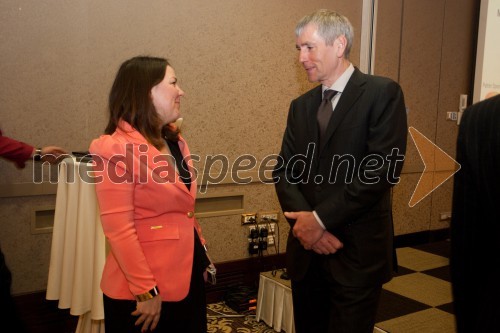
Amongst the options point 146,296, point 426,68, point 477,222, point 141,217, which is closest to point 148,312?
point 146,296

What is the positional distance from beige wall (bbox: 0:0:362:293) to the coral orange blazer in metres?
1.50

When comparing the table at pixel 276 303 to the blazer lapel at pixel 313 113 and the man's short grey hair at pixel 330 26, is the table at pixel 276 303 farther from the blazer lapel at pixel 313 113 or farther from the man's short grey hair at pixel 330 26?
the man's short grey hair at pixel 330 26

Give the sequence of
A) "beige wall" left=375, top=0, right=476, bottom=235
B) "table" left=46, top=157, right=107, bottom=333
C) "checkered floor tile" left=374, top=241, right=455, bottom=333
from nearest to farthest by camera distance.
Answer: "table" left=46, top=157, right=107, bottom=333 < "checkered floor tile" left=374, top=241, right=455, bottom=333 < "beige wall" left=375, top=0, right=476, bottom=235

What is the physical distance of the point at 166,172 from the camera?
5.38 ft

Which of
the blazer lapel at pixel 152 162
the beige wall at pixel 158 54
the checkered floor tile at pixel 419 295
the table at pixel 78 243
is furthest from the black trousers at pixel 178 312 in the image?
the beige wall at pixel 158 54

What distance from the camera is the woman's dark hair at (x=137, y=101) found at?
1.63 metres

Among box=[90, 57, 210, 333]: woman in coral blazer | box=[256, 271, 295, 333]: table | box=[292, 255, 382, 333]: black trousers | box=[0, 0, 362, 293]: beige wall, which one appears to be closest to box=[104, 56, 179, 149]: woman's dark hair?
box=[90, 57, 210, 333]: woman in coral blazer

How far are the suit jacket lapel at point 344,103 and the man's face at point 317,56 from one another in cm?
11

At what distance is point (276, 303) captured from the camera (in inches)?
121

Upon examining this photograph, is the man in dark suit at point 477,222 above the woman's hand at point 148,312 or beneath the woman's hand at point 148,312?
above

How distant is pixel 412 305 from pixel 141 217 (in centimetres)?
214

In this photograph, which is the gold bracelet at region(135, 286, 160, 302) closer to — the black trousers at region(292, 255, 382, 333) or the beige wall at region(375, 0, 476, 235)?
the black trousers at region(292, 255, 382, 333)

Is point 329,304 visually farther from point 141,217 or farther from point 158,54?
point 158,54

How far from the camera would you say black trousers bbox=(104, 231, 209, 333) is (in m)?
1.61
